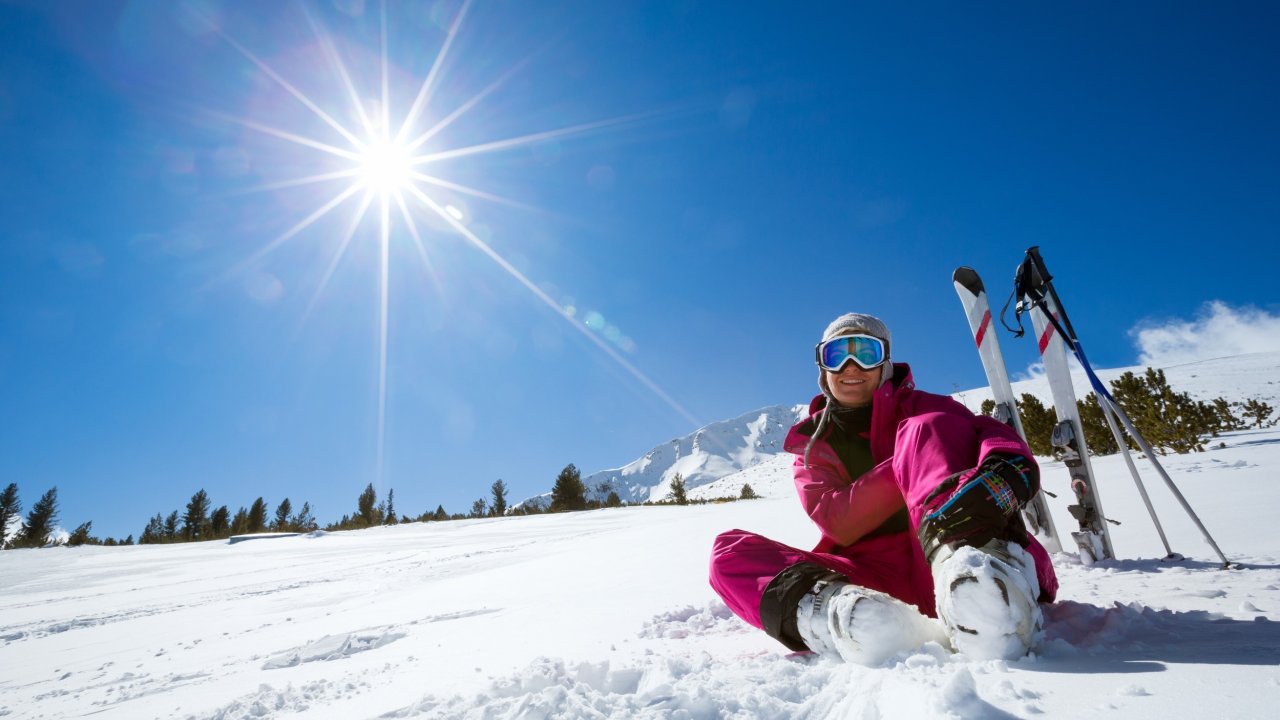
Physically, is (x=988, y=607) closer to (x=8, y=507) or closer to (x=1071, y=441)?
(x=1071, y=441)

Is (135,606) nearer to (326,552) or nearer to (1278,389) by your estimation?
(326,552)

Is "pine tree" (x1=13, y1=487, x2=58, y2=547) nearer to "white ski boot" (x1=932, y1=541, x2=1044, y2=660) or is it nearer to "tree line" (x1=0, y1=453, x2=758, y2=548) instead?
"tree line" (x1=0, y1=453, x2=758, y2=548)

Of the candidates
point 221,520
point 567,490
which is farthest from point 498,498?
point 221,520

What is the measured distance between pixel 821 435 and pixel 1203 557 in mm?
2420

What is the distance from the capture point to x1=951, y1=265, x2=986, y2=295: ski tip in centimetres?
414

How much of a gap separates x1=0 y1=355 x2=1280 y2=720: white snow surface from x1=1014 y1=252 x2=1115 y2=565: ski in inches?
7.3

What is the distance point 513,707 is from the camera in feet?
4.36

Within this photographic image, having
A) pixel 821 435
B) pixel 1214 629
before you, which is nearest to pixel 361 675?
pixel 821 435

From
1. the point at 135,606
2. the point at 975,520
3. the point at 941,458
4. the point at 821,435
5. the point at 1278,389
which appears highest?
the point at 1278,389

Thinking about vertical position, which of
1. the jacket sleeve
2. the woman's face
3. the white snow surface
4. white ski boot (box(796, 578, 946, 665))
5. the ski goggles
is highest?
the ski goggles

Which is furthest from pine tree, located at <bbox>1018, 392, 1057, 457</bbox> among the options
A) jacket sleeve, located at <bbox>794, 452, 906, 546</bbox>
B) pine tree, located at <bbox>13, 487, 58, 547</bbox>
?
pine tree, located at <bbox>13, 487, 58, 547</bbox>

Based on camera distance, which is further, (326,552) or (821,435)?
(326,552)

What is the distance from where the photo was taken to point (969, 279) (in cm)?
418

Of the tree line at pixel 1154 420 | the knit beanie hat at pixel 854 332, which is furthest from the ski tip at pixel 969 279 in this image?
the tree line at pixel 1154 420
